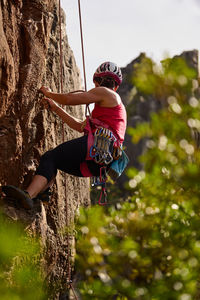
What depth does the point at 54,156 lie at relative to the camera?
485 cm

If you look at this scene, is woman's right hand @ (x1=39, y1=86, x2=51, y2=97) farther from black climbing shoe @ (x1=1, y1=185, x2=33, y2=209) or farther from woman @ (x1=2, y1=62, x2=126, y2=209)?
black climbing shoe @ (x1=1, y1=185, x2=33, y2=209)

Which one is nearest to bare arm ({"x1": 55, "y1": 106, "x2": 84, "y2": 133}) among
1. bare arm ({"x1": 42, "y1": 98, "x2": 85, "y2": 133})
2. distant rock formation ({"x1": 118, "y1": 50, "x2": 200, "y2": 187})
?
bare arm ({"x1": 42, "y1": 98, "x2": 85, "y2": 133})

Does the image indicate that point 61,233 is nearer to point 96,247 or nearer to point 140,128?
point 96,247

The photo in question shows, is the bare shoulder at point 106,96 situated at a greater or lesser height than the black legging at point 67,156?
greater

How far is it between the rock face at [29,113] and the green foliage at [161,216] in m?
1.24

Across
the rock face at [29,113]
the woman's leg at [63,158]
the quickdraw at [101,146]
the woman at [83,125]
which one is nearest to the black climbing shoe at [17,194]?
the rock face at [29,113]

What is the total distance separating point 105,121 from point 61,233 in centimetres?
187

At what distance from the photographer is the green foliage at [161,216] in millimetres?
2732

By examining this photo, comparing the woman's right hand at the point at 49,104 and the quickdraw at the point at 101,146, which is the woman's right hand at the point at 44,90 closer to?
the woman's right hand at the point at 49,104

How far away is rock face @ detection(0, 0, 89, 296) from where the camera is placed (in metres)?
4.50

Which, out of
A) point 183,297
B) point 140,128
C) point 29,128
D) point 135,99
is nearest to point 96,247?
point 183,297

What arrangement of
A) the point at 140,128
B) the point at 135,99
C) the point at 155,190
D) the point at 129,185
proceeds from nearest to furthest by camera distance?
the point at 140,128, the point at 155,190, the point at 129,185, the point at 135,99

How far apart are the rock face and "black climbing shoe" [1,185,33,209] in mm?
139

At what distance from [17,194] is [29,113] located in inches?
48.1
